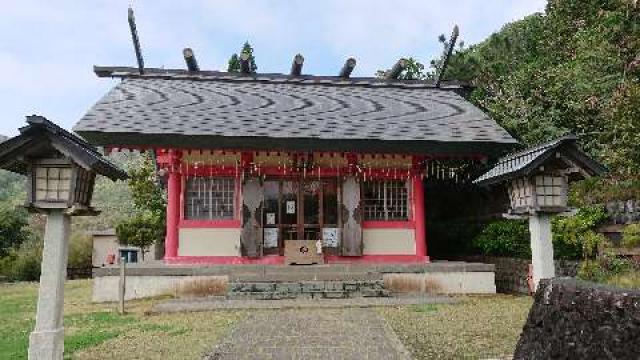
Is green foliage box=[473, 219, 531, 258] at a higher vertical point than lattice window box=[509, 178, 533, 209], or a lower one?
lower

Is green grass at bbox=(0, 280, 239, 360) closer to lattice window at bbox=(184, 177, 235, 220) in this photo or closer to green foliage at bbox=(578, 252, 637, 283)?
lattice window at bbox=(184, 177, 235, 220)

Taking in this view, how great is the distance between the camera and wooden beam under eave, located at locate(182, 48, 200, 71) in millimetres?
14426

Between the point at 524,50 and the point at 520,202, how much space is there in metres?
17.8

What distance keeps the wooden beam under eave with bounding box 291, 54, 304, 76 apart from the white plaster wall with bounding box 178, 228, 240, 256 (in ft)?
19.7

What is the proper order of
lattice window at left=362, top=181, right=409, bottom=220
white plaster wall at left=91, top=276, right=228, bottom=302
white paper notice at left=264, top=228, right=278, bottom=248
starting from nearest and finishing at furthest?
white plaster wall at left=91, top=276, right=228, bottom=302 → white paper notice at left=264, top=228, right=278, bottom=248 → lattice window at left=362, top=181, right=409, bottom=220

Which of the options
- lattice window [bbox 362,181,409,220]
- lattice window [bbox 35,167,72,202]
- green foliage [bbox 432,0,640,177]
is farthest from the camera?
lattice window [bbox 362,181,409,220]

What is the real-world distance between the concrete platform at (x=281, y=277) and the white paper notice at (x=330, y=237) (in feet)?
4.09

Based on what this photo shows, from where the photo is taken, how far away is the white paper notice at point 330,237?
1234cm

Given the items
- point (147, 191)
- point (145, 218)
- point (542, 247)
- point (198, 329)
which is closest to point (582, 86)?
point (542, 247)

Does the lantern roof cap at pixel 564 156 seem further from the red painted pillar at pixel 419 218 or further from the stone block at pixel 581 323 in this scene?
the red painted pillar at pixel 419 218

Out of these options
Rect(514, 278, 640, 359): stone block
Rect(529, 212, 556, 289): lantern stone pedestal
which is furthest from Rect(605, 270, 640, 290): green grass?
Rect(529, 212, 556, 289): lantern stone pedestal

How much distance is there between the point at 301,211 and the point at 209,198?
91.5 inches

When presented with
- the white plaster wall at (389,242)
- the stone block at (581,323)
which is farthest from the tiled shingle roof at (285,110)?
the stone block at (581,323)

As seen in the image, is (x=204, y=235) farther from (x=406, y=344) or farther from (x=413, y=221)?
(x=406, y=344)
